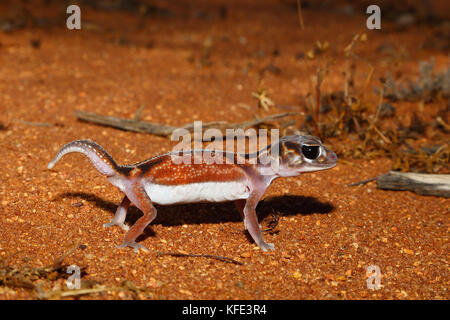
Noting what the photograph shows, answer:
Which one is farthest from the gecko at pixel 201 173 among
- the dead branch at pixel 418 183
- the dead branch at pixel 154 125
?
the dead branch at pixel 154 125

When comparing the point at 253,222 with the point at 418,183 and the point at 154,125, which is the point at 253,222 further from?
the point at 154,125

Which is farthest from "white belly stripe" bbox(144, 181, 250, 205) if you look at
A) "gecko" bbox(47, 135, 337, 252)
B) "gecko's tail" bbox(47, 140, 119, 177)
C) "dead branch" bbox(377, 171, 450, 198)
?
"dead branch" bbox(377, 171, 450, 198)

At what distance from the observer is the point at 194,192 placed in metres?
4.20

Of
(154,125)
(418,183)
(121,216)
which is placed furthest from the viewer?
(154,125)

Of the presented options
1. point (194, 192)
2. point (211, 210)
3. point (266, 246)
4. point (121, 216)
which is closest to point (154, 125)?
point (211, 210)

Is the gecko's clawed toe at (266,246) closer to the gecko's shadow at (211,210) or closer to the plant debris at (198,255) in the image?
the plant debris at (198,255)

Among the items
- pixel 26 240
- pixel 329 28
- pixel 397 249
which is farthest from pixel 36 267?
pixel 329 28

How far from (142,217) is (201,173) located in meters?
0.59

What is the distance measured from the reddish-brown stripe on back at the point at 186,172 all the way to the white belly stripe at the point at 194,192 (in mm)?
39

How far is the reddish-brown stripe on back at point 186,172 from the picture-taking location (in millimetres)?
4145

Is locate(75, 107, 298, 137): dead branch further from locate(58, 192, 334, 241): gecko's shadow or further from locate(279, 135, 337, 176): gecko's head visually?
locate(279, 135, 337, 176): gecko's head

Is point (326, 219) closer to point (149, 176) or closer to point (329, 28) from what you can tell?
point (149, 176)

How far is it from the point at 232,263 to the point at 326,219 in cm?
122
